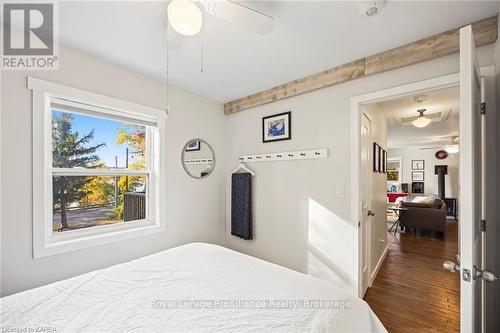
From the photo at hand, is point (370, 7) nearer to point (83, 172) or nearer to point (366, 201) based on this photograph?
point (366, 201)

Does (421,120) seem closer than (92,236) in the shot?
No

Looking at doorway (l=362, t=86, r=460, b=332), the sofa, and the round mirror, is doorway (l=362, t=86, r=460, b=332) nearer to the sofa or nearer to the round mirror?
the sofa

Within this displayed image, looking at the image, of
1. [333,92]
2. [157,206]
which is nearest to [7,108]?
[157,206]

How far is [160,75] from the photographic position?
2.30m

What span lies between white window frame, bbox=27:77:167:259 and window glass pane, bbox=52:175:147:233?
62mm

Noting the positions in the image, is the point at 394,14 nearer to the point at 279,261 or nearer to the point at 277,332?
the point at 277,332

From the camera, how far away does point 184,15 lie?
43.8 inches

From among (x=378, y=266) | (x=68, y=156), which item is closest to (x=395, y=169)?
(x=378, y=266)

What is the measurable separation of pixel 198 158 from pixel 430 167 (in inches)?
355

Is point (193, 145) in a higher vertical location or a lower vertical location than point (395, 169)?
higher

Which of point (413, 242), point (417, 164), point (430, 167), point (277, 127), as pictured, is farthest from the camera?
point (417, 164)

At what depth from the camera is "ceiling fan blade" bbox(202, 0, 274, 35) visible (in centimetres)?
113

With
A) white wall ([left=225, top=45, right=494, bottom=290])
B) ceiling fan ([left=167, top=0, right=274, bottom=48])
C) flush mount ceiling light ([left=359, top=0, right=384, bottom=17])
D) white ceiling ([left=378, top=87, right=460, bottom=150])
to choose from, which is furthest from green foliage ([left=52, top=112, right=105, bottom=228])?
white ceiling ([left=378, top=87, right=460, bottom=150])

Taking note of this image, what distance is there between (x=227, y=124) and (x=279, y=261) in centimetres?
193
